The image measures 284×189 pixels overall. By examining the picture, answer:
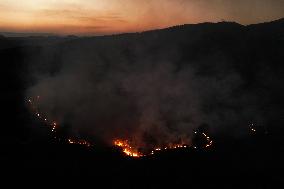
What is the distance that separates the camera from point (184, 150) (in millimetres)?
24828

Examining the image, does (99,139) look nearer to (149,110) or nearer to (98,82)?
(149,110)

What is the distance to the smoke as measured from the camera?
32.0 metres

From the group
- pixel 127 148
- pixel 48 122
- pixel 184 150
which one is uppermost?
pixel 184 150

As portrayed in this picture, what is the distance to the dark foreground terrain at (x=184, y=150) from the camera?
2141 cm

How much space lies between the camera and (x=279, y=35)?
66.5 meters

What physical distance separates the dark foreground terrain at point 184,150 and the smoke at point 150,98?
74 cm

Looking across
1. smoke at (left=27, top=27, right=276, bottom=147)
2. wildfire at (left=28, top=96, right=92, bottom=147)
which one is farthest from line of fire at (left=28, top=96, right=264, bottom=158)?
smoke at (left=27, top=27, right=276, bottom=147)

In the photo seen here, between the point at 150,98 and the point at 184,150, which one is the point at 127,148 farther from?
the point at 150,98

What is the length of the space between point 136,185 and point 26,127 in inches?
610

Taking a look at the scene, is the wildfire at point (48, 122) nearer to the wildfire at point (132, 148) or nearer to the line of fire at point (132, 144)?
the line of fire at point (132, 144)

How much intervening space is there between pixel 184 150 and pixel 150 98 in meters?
14.7

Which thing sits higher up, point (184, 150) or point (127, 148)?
point (184, 150)

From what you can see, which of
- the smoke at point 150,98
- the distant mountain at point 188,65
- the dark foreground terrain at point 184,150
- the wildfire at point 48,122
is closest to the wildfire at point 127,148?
the smoke at point 150,98

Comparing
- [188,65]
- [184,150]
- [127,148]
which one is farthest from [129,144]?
[188,65]
